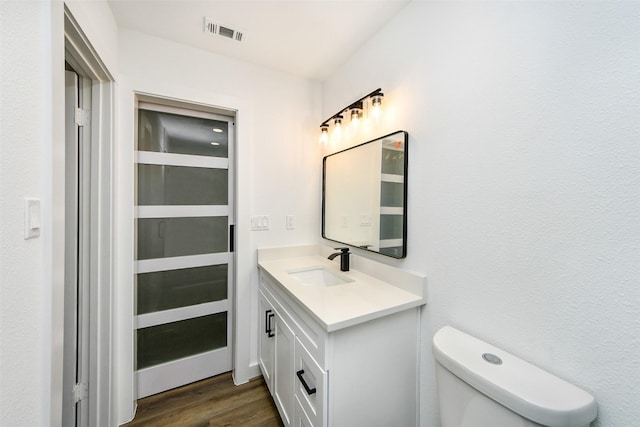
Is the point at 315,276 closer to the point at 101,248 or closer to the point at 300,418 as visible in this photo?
the point at 300,418

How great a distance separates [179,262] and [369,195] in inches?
57.2

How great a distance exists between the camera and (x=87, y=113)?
137 cm

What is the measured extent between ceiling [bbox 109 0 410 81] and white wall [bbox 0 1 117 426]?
755 millimetres

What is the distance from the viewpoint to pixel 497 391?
737 millimetres

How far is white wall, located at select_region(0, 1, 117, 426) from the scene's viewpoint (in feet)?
2.05

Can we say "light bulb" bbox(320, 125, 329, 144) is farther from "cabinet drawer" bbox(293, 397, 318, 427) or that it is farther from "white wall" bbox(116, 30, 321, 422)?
"cabinet drawer" bbox(293, 397, 318, 427)

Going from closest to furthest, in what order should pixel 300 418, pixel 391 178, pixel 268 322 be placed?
pixel 300 418 → pixel 391 178 → pixel 268 322

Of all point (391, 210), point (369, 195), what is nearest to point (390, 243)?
point (391, 210)

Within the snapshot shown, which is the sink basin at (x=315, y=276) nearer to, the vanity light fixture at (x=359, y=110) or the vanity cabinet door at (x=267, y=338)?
the vanity cabinet door at (x=267, y=338)

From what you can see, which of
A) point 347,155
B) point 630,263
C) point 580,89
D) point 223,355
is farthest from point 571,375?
Answer: point 223,355

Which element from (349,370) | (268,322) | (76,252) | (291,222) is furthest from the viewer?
(291,222)

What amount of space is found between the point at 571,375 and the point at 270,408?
1611 mm

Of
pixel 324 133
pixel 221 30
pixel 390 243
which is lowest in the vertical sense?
pixel 390 243

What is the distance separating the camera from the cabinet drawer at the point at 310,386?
993mm
